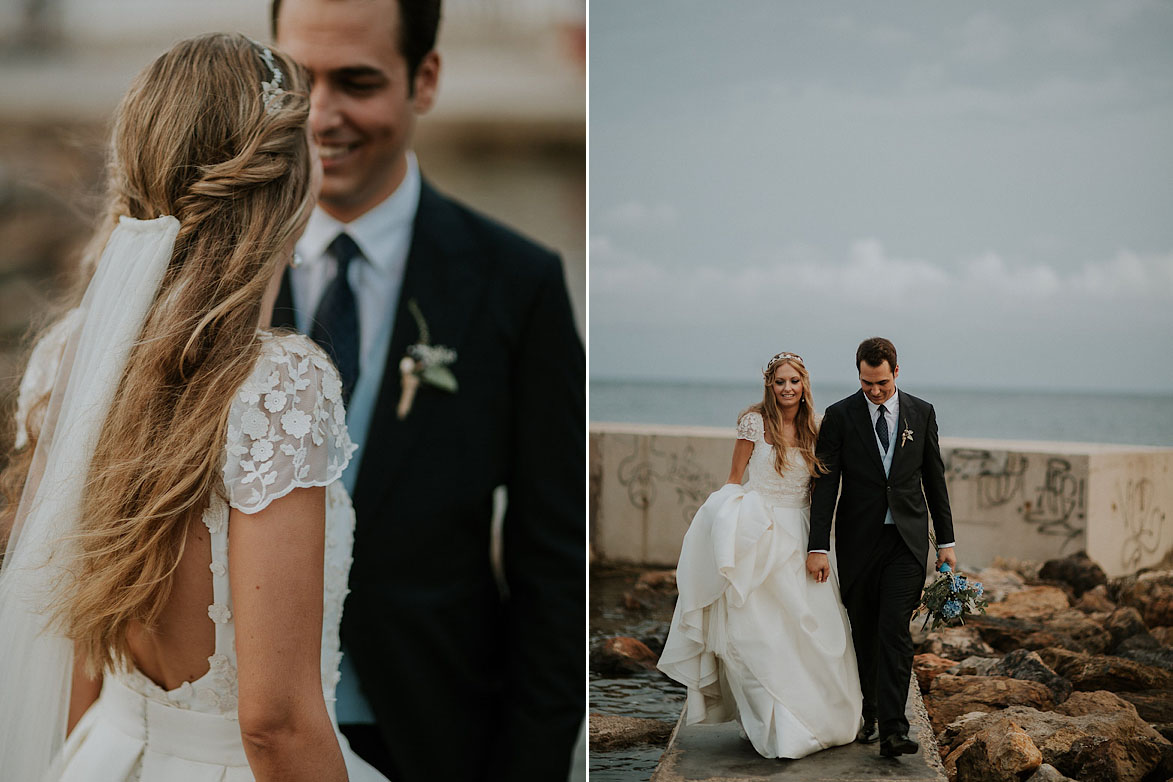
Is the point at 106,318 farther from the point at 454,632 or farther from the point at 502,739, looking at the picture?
the point at 502,739

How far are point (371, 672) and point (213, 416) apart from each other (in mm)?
1561

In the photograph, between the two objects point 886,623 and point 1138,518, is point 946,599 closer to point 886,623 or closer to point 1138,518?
point 886,623

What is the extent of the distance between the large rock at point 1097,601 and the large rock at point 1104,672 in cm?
15

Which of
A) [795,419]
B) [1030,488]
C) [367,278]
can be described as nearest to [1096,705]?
[1030,488]

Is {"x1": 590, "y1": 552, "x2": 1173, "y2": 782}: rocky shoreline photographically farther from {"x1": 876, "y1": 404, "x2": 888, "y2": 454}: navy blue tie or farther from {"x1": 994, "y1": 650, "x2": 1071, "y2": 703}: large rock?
{"x1": 876, "y1": 404, "x2": 888, "y2": 454}: navy blue tie

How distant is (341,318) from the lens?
2.95m

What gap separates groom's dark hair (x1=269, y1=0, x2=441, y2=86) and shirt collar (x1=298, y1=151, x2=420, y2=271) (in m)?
0.30

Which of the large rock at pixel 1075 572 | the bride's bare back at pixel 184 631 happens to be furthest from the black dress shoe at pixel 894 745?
the bride's bare back at pixel 184 631

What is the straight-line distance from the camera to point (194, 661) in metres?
1.73

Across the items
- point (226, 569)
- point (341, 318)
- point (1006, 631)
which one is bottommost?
point (1006, 631)

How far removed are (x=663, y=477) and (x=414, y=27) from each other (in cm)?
167

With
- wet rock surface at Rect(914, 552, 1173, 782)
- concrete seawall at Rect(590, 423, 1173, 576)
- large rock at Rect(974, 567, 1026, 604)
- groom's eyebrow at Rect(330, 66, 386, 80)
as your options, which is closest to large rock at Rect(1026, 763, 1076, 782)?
wet rock surface at Rect(914, 552, 1173, 782)

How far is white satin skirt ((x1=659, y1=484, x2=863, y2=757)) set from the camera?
2967mm

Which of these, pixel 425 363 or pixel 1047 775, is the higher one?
pixel 425 363
